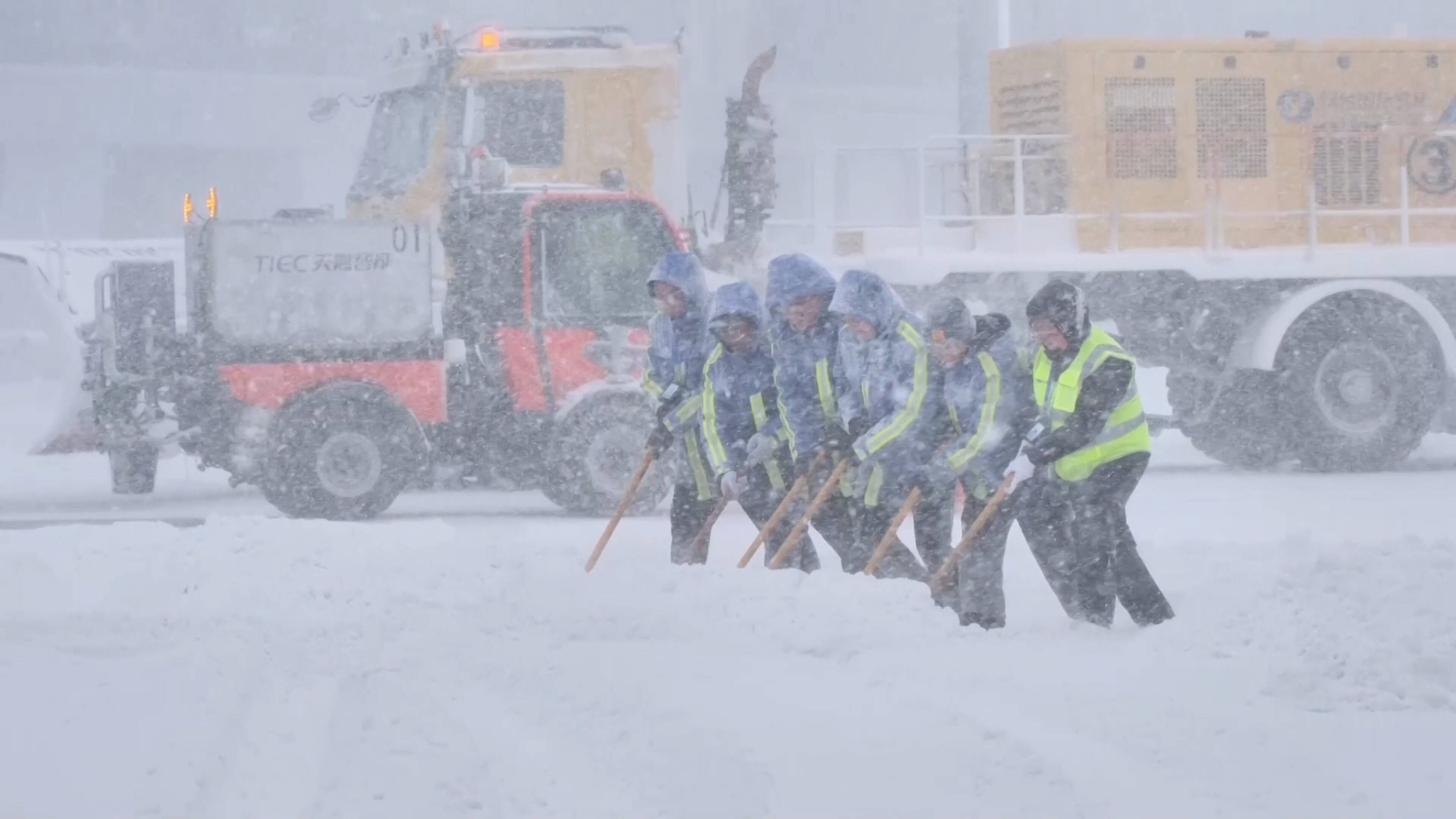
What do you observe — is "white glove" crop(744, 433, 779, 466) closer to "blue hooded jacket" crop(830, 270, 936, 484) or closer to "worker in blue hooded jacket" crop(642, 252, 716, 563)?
"worker in blue hooded jacket" crop(642, 252, 716, 563)

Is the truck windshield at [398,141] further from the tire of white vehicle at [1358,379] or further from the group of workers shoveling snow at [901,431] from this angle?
the tire of white vehicle at [1358,379]

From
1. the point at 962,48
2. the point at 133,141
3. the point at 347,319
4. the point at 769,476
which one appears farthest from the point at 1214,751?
the point at 133,141

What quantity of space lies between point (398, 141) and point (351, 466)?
2.77 meters

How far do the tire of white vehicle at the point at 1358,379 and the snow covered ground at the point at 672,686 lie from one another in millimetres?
4233

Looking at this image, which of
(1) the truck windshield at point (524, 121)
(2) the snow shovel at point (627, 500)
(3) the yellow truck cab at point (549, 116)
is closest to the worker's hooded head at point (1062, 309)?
(2) the snow shovel at point (627, 500)

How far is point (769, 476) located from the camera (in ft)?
24.4

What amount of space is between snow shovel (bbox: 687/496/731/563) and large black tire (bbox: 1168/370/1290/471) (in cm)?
597

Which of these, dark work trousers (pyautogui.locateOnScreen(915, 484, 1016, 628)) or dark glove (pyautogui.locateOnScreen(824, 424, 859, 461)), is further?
dark glove (pyautogui.locateOnScreen(824, 424, 859, 461))

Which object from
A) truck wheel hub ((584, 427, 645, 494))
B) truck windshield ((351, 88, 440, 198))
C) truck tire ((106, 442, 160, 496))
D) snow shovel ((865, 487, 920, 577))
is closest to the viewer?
snow shovel ((865, 487, 920, 577))

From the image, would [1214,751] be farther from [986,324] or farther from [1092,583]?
[986,324]

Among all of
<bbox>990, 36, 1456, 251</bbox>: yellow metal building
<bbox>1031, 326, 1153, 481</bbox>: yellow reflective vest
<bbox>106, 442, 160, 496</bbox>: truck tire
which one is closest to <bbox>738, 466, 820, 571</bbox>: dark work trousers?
<bbox>1031, 326, 1153, 481</bbox>: yellow reflective vest

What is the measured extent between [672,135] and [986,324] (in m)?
5.48

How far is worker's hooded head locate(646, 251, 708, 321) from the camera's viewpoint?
24.7 ft

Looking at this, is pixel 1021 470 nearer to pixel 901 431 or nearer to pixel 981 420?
pixel 981 420
